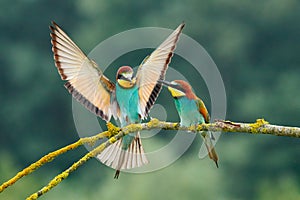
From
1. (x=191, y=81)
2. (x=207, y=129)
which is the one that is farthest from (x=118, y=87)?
(x=191, y=81)

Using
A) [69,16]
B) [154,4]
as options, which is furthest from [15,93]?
[154,4]

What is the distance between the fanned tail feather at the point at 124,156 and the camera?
2455mm

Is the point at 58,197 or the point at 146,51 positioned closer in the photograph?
the point at 58,197

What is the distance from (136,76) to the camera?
2.49 m

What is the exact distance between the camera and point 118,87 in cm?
250

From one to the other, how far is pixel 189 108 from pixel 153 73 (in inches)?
7.3

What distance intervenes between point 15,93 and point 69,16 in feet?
9.66

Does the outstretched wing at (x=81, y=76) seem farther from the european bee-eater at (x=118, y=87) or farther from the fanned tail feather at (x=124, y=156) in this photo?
the fanned tail feather at (x=124, y=156)

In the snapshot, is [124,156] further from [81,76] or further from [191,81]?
[191,81]

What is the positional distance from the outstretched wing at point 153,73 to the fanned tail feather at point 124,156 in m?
0.14

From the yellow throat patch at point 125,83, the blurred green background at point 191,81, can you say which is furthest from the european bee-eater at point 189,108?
the blurred green background at point 191,81

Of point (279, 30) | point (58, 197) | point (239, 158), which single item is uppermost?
point (279, 30)

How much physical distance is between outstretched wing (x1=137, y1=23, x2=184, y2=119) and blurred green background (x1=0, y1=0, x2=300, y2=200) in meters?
14.6

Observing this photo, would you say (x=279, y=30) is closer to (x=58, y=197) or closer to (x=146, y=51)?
(x=146, y=51)
